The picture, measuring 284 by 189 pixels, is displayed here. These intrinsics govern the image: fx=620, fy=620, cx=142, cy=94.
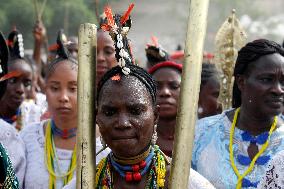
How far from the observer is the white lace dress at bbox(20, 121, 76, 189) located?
14.5 ft

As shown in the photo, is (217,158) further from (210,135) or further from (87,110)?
(87,110)

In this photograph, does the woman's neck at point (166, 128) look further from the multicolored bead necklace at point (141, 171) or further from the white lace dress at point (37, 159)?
the multicolored bead necklace at point (141, 171)

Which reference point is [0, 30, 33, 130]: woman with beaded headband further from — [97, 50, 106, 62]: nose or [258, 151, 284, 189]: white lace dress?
[258, 151, 284, 189]: white lace dress

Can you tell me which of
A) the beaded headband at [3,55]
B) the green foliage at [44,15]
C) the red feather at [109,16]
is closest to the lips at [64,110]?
the beaded headband at [3,55]

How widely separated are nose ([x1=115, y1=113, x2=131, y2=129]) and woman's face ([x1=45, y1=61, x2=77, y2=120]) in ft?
5.44

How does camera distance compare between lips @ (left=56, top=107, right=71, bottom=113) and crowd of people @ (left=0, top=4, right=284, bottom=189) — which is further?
lips @ (left=56, top=107, right=71, bottom=113)

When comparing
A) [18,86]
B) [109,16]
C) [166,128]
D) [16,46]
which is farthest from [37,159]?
[16,46]

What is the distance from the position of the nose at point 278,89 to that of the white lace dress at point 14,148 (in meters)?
1.83

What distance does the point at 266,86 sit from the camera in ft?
14.0

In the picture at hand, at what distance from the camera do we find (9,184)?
3.30 m

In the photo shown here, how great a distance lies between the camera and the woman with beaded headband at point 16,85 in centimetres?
625

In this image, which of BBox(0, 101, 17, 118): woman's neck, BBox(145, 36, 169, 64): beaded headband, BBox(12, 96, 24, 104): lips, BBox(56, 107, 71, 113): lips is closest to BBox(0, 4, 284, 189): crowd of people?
BBox(56, 107, 71, 113): lips

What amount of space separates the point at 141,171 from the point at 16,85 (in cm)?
353

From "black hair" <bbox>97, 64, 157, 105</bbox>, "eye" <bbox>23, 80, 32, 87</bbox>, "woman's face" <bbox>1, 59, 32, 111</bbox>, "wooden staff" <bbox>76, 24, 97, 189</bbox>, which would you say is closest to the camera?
"wooden staff" <bbox>76, 24, 97, 189</bbox>
